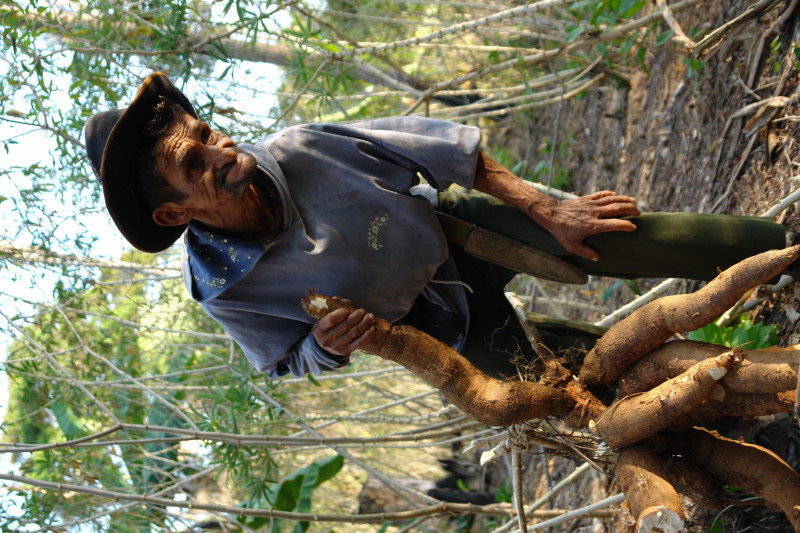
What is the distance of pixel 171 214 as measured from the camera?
1.78 m

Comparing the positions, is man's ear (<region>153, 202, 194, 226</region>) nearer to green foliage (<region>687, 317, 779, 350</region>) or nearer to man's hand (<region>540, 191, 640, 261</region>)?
man's hand (<region>540, 191, 640, 261</region>)

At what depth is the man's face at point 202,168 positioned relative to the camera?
1.69 m

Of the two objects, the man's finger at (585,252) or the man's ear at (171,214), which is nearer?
the man's ear at (171,214)

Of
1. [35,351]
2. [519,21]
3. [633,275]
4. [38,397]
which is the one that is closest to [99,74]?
[35,351]

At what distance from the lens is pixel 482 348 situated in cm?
221

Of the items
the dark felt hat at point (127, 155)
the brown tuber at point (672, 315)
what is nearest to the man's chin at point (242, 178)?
the dark felt hat at point (127, 155)

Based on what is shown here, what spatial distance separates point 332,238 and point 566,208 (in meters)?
0.64

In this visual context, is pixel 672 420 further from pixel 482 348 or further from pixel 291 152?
pixel 291 152

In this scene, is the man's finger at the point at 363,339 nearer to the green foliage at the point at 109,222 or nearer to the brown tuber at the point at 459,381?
the brown tuber at the point at 459,381

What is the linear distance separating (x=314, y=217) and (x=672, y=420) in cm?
101

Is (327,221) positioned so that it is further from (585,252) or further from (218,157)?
(585,252)

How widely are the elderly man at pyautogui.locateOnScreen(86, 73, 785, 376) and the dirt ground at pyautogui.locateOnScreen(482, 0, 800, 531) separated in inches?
21.2

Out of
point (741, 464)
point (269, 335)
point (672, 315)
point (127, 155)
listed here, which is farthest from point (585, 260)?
point (127, 155)

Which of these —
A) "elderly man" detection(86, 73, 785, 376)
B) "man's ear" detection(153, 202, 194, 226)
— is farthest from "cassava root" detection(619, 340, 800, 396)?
"man's ear" detection(153, 202, 194, 226)
